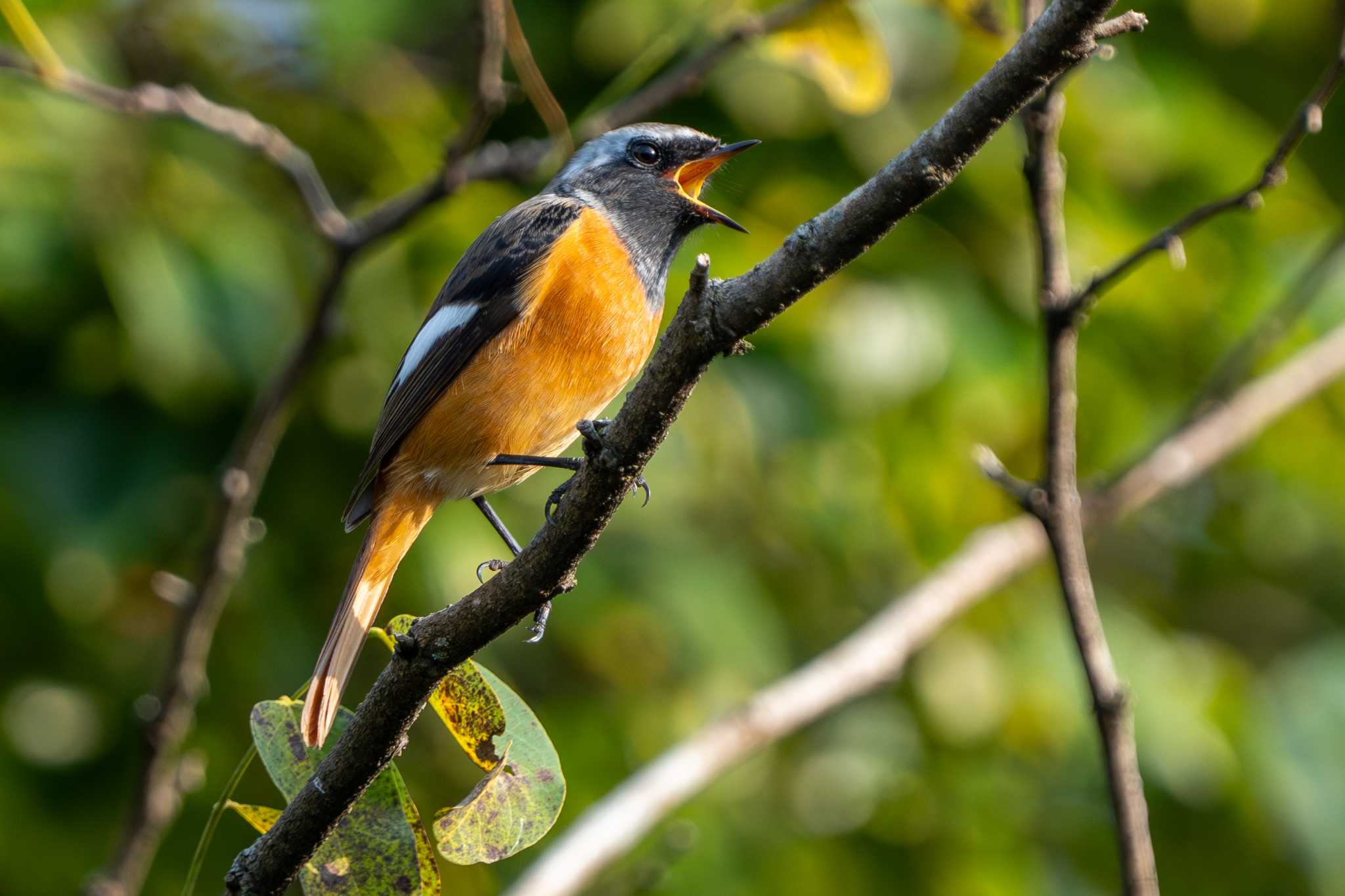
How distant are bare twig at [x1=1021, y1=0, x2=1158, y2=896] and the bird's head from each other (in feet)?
4.33

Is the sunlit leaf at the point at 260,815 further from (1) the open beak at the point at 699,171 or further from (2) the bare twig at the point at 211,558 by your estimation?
(1) the open beak at the point at 699,171

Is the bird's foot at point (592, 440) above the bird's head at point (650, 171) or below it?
below

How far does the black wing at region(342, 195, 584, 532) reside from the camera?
3.68 meters

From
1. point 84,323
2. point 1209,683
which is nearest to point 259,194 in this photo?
point 84,323

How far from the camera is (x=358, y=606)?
3439 mm

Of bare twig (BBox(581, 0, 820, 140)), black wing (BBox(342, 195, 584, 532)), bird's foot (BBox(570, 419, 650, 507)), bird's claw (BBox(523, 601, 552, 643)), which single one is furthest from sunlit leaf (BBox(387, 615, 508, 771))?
bare twig (BBox(581, 0, 820, 140))

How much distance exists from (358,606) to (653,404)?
5.81ft

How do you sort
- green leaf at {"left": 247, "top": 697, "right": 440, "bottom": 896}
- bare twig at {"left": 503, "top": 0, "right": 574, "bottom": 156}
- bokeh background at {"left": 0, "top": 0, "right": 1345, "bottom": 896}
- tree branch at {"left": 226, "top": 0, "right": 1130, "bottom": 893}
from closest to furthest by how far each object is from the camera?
1. tree branch at {"left": 226, "top": 0, "right": 1130, "bottom": 893}
2. green leaf at {"left": 247, "top": 697, "right": 440, "bottom": 896}
3. bare twig at {"left": 503, "top": 0, "right": 574, "bottom": 156}
4. bokeh background at {"left": 0, "top": 0, "right": 1345, "bottom": 896}

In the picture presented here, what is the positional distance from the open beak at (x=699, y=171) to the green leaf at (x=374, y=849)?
2183mm

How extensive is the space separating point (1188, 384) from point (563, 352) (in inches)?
132

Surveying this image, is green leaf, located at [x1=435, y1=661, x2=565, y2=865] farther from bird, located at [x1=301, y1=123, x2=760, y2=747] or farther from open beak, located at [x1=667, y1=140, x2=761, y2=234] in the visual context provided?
open beak, located at [x1=667, y1=140, x2=761, y2=234]

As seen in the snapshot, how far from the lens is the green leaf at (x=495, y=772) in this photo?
2070 mm

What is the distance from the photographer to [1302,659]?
5.60 metres

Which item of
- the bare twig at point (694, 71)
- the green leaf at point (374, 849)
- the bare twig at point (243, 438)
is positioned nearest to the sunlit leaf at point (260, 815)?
the green leaf at point (374, 849)
